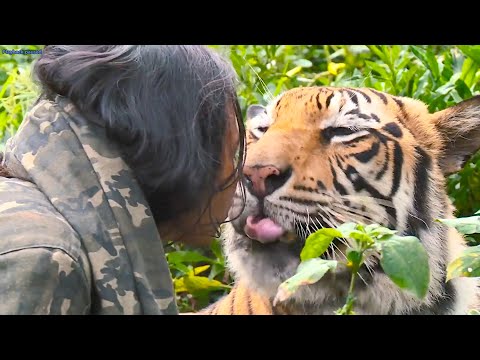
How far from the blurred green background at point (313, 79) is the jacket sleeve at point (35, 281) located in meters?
0.85

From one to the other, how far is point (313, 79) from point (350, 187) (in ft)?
2.43

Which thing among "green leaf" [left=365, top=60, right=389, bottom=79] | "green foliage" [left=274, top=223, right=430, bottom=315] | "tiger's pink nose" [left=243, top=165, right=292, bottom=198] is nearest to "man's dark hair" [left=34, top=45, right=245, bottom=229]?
"green foliage" [left=274, top=223, right=430, bottom=315]

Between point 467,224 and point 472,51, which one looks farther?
point 472,51

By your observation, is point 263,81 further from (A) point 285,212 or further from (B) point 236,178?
(B) point 236,178

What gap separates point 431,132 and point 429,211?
0.77ft

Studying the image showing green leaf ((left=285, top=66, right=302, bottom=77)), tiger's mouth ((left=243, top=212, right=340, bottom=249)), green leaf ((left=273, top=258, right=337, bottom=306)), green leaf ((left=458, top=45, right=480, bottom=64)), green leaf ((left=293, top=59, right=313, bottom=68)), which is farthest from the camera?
green leaf ((left=293, top=59, right=313, bottom=68))

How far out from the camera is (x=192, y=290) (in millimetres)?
2506

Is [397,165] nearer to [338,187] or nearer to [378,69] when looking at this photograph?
[338,187]

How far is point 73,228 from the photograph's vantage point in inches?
63.4

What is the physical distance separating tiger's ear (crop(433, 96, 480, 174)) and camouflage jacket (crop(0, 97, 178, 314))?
1018 millimetres

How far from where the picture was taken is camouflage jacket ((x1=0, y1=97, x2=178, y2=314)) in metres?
1.50

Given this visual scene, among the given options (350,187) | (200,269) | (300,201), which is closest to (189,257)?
(200,269)

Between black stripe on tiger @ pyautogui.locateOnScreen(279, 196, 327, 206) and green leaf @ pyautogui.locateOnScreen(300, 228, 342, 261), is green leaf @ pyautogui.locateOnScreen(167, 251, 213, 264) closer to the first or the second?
black stripe on tiger @ pyautogui.locateOnScreen(279, 196, 327, 206)
